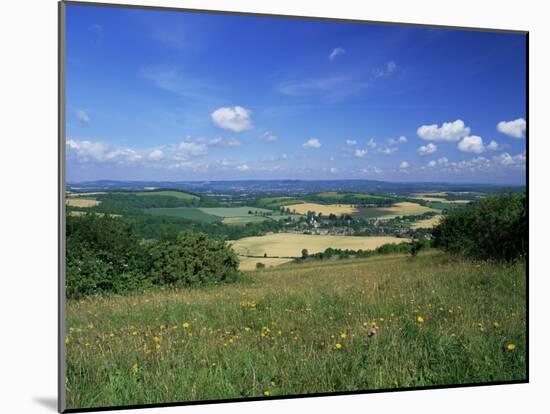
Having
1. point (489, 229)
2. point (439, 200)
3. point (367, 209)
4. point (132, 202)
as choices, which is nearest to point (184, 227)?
point (132, 202)

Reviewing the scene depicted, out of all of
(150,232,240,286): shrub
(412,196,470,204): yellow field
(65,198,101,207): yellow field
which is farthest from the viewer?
(412,196,470,204): yellow field

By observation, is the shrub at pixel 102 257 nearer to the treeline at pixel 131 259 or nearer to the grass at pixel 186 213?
the treeline at pixel 131 259

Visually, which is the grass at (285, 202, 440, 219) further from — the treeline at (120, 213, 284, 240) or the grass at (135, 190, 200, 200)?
the grass at (135, 190, 200, 200)

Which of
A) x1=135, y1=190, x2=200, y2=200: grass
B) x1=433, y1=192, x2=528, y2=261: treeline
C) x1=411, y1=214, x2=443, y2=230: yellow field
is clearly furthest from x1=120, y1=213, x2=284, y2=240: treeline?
x1=433, y1=192, x2=528, y2=261: treeline

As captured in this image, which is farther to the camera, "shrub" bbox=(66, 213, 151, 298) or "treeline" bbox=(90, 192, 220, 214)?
"treeline" bbox=(90, 192, 220, 214)

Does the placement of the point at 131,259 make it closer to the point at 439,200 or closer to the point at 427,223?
the point at 427,223

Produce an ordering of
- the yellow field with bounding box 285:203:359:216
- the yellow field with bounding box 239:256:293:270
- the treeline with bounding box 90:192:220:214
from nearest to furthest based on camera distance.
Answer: the treeline with bounding box 90:192:220:214
the yellow field with bounding box 239:256:293:270
the yellow field with bounding box 285:203:359:216
